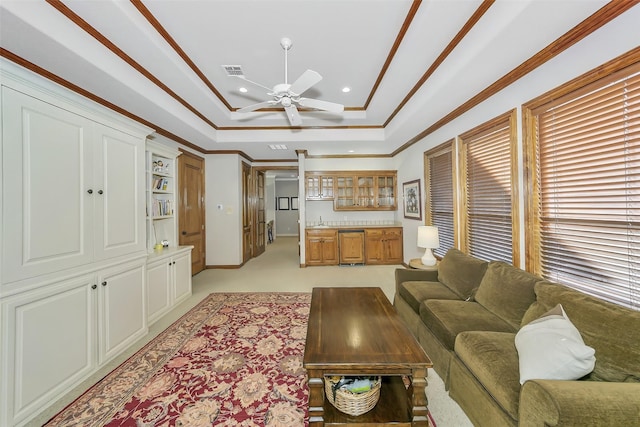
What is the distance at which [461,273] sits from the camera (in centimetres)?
264

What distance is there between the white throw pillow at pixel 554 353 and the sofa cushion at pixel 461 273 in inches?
42.2

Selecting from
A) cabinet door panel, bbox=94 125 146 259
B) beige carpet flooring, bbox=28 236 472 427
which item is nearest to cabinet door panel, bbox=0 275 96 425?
beige carpet flooring, bbox=28 236 472 427

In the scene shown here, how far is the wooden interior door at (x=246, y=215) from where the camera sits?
597 cm

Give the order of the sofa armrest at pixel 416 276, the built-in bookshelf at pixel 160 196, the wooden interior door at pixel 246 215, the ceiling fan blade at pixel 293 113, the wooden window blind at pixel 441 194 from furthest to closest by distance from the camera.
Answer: the wooden interior door at pixel 246 215 → the wooden window blind at pixel 441 194 → the built-in bookshelf at pixel 160 196 → the sofa armrest at pixel 416 276 → the ceiling fan blade at pixel 293 113

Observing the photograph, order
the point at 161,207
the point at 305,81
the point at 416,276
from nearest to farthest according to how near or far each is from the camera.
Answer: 1. the point at 305,81
2. the point at 416,276
3. the point at 161,207

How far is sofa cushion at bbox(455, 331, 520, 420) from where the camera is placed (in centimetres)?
129

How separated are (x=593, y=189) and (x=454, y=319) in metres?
1.38

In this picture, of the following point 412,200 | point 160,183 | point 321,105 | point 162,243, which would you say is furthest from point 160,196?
point 412,200

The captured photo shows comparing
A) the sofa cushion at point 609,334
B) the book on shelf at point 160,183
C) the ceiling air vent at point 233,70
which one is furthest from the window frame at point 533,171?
the book on shelf at point 160,183

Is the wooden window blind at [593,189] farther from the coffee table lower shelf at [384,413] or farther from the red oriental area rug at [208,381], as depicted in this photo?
the red oriental area rug at [208,381]

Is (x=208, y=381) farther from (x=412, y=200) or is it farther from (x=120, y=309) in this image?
→ (x=412, y=200)

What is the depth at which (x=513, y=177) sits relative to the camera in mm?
2518

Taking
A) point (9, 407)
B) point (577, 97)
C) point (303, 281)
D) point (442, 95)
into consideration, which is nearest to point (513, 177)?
point (577, 97)

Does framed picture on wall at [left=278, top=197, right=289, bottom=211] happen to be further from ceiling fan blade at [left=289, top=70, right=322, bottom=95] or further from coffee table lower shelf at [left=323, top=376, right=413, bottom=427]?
coffee table lower shelf at [left=323, top=376, right=413, bottom=427]
